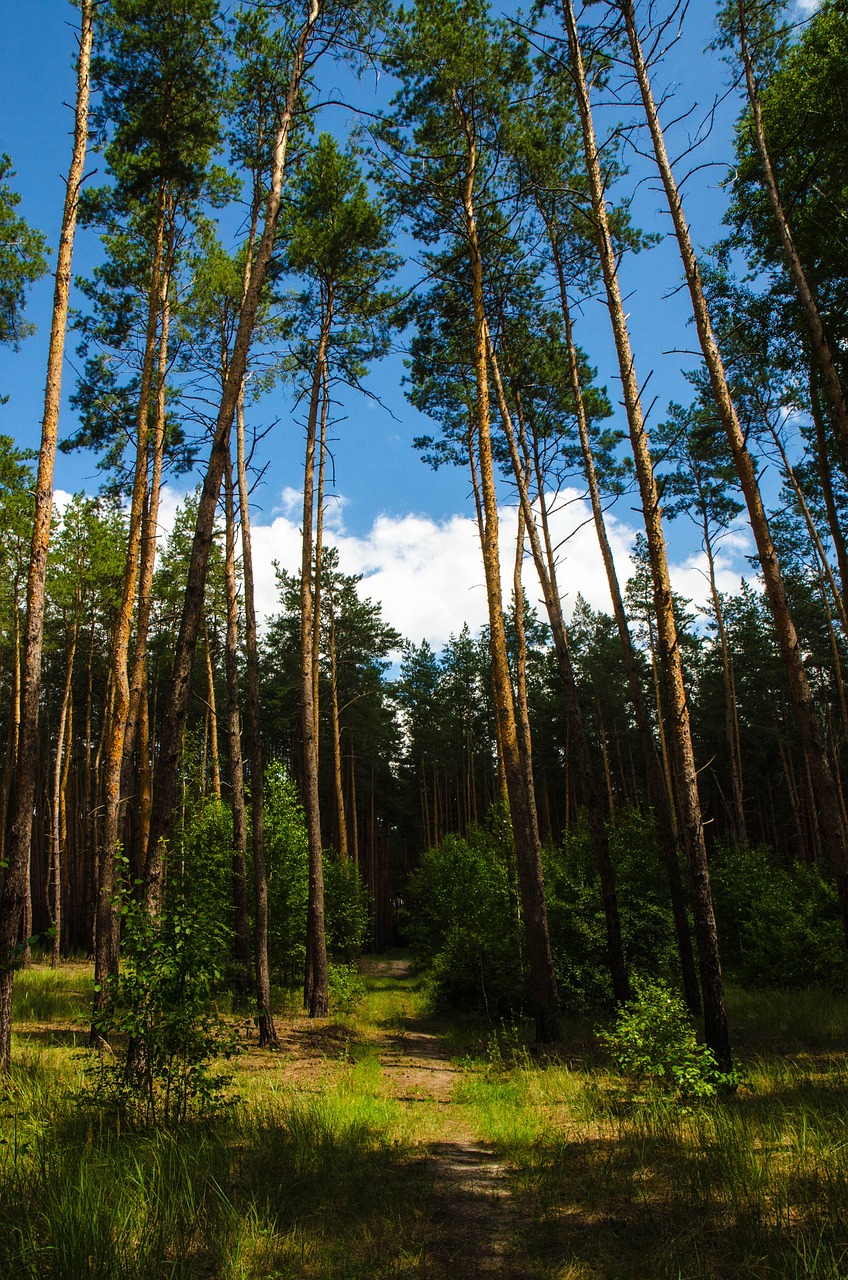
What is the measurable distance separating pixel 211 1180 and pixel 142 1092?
1274 mm

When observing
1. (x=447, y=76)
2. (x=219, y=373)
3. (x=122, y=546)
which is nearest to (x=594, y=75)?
(x=447, y=76)

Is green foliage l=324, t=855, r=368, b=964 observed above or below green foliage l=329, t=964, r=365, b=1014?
above

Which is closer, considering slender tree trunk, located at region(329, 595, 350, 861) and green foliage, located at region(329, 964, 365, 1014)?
green foliage, located at region(329, 964, 365, 1014)

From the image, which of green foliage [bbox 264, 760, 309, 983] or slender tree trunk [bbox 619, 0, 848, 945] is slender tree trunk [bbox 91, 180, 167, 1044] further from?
slender tree trunk [bbox 619, 0, 848, 945]

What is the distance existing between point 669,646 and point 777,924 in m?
9.78

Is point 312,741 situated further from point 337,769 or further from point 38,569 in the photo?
point 337,769

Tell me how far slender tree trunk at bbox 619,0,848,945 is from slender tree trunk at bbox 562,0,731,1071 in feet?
2.43

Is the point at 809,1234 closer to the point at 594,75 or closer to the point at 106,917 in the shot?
the point at 106,917

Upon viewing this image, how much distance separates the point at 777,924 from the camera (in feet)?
44.6

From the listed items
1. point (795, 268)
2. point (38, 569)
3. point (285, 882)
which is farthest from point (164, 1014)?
point (795, 268)

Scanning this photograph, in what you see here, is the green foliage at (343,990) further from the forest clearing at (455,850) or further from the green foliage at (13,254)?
the green foliage at (13,254)

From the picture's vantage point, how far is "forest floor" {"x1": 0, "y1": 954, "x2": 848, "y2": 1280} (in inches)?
135

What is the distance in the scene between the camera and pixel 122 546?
18.5 metres

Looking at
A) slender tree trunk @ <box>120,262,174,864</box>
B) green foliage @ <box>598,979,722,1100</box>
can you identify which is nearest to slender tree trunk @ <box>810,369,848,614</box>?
green foliage @ <box>598,979,722,1100</box>
